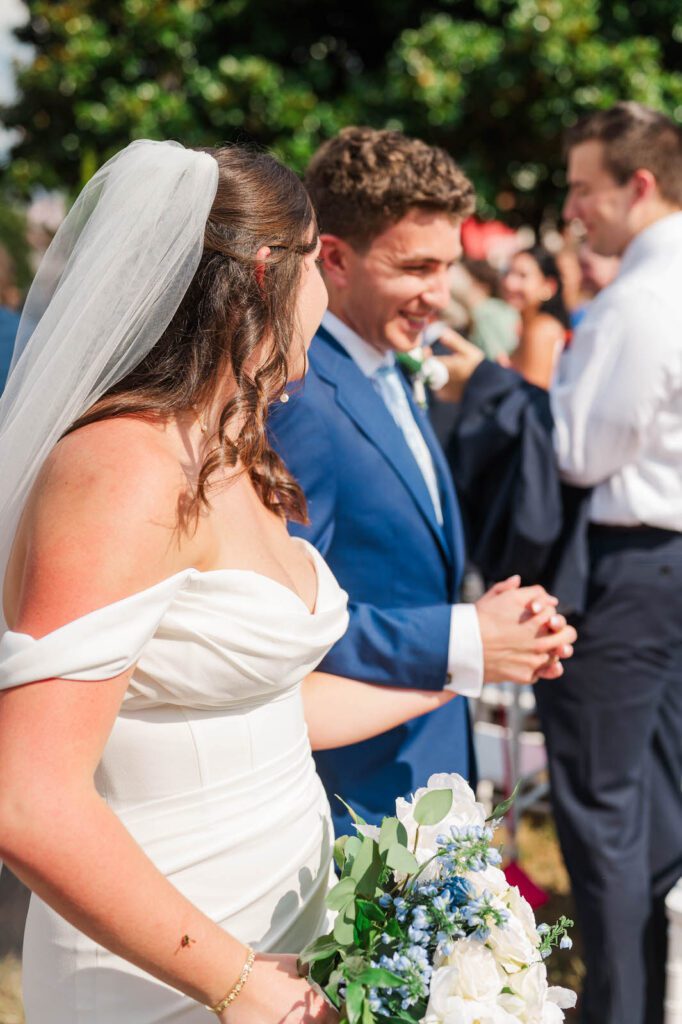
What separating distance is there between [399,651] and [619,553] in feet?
4.32

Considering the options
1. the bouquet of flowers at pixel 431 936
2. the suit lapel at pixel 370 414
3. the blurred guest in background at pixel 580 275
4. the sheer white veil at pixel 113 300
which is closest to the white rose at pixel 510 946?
the bouquet of flowers at pixel 431 936

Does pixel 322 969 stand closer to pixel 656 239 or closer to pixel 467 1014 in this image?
pixel 467 1014

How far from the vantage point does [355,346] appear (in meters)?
2.54

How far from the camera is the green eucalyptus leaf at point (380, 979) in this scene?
4.17 ft

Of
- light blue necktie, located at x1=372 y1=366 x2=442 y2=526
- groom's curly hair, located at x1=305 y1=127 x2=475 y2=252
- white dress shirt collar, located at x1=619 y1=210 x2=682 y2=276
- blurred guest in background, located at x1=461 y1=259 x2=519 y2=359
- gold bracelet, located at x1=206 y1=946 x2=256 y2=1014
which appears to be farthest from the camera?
blurred guest in background, located at x1=461 y1=259 x2=519 y2=359

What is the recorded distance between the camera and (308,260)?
66.6 inches

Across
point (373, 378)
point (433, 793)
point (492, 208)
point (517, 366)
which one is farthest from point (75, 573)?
point (492, 208)

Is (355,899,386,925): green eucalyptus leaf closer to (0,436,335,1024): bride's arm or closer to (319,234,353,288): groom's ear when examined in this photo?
(0,436,335,1024): bride's arm

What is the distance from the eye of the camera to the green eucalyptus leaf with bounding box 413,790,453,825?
4.81 feet

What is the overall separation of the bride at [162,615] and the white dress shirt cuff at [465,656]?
0.48 meters

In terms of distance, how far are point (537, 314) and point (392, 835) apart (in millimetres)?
4257

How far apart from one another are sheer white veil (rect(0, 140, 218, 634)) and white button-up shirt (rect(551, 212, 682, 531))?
189 cm

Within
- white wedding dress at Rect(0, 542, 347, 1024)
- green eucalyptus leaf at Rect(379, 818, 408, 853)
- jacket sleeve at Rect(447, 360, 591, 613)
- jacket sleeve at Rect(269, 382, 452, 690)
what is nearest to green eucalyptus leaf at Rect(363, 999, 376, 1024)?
green eucalyptus leaf at Rect(379, 818, 408, 853)

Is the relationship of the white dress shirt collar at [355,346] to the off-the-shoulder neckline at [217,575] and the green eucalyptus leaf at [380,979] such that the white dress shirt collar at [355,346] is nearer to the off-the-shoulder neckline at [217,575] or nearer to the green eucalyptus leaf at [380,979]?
the off-the-shoulder neckline at [217,575]
